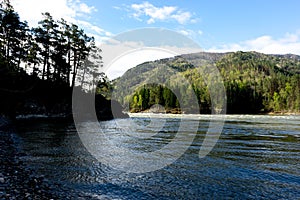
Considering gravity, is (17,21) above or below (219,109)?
above

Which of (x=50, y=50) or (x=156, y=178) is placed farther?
(x=50, y=50)

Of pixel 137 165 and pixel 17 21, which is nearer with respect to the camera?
pixel 137 165

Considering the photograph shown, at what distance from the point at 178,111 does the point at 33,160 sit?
11320 cm

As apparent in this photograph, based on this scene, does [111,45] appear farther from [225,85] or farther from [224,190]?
[225,85]

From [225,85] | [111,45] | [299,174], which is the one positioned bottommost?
[299,174]

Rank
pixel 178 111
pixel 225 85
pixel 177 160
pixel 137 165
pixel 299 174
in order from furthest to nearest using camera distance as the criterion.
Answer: pixel 225 85 → pixel 178 111 → pixel 177 160 → pixel 137 165 → pixel 299 174

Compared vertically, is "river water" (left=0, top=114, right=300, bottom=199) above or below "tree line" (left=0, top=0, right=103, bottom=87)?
below

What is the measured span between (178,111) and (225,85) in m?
39.4

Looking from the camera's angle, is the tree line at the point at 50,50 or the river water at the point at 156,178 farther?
the tree line at the point at 50,50

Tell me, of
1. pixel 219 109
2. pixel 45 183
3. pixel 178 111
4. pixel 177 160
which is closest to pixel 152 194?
pixel 45 183

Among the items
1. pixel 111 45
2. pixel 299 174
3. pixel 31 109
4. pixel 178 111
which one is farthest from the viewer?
pixel 178 111

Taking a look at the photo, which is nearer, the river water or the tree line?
the river water

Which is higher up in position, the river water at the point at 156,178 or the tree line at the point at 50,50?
the tree line at the point at 50,50

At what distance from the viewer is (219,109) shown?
128750 mm
